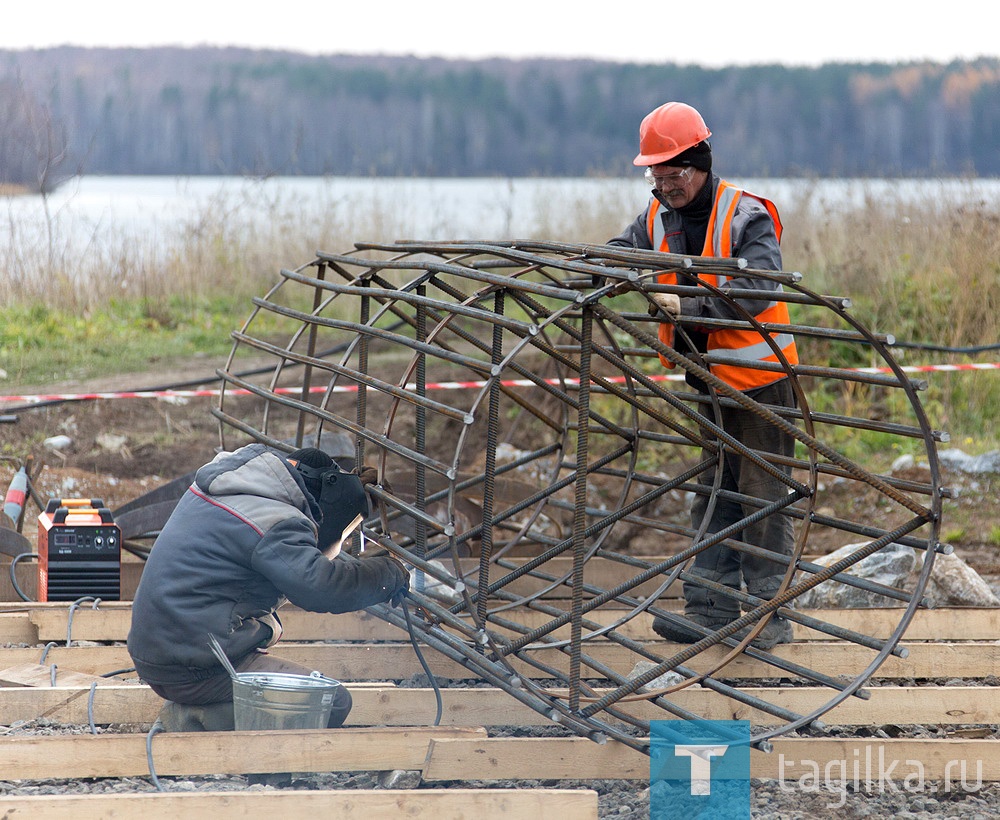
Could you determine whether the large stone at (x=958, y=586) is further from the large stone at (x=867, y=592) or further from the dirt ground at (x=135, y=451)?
the dirt ground at (x=135, y=451)

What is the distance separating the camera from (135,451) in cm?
817

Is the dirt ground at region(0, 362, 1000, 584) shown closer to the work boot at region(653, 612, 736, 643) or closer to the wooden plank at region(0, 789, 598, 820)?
the work boot at region(653, 612, 736, 643)

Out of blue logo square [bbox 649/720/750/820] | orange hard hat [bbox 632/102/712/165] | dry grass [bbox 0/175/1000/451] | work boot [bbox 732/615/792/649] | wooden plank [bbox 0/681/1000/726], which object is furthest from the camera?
dry grass [bbox 0/175/1000/451]

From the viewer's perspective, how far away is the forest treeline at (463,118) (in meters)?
12.8

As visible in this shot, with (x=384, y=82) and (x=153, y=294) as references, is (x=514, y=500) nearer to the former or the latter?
(x=153, y=294)

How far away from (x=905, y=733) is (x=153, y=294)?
871 centimetres

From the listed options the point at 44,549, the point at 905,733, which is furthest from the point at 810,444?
the point at 44,549

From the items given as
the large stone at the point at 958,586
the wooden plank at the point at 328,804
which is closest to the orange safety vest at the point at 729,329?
the large stone at the point at 958,586

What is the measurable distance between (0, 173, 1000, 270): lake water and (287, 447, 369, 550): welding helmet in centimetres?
758

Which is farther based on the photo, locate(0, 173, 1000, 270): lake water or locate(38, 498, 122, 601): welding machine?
locate(0, 173, 1000, 270): lake water

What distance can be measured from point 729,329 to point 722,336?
127 millimetres

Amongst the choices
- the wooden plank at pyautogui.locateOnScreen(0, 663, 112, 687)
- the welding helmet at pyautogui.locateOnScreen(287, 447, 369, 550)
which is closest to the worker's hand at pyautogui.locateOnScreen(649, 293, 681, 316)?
the welding helmet at pyautogui.locateOnScreen(287, 447, 369, 550)

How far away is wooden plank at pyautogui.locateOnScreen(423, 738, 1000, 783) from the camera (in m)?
3.63

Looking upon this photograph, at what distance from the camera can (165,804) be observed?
3.09m
